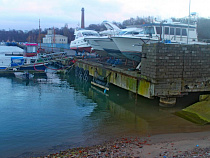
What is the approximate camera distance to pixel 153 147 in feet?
33.4

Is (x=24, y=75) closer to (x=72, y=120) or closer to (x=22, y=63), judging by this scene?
(x=22, y=63)

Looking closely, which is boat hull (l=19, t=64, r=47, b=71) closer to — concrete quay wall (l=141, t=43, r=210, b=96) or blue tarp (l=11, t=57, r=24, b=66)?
blue tarp (l=11, t=57, r=24, b=66)

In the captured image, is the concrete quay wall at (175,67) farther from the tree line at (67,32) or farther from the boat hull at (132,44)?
the tree line at (67,32)

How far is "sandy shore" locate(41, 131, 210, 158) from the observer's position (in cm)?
924

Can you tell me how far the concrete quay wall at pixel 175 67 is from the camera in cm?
1590

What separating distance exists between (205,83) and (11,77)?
89.8 feet

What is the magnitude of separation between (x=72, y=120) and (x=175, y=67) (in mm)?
7625

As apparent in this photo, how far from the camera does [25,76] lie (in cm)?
3409

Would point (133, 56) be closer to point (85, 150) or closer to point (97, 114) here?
point (97, 114)

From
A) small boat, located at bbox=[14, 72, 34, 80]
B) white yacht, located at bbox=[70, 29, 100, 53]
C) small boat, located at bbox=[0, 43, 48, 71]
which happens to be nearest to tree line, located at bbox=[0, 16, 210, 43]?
white yacht, located at bbox=[70, 29, 100, 53]

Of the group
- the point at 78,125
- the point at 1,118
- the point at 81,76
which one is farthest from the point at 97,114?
the point at 81,76

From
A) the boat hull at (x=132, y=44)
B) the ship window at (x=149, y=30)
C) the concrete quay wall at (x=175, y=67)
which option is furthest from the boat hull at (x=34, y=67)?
the concrete quay wall at (x=175, y=67)

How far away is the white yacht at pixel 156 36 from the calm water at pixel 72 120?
4563mm

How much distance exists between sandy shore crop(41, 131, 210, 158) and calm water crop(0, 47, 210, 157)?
0.86 meters
